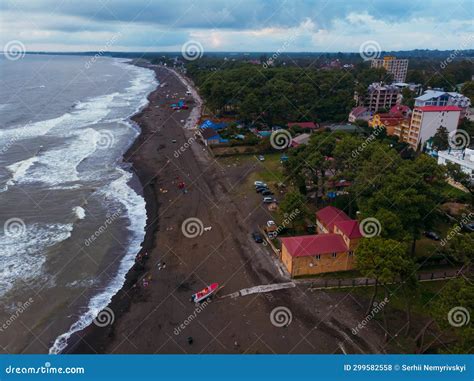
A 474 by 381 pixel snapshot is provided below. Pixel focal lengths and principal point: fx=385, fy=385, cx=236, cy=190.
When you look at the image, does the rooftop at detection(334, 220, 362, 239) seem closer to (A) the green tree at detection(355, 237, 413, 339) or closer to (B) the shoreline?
(A) the green tree at detection(355, 237, 413, 339)

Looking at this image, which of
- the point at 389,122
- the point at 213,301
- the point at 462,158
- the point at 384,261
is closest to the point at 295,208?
the point at 213,301

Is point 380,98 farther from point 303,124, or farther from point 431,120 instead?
point 431,120

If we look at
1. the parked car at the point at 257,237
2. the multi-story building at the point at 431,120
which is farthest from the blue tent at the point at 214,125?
the parked car at the point at 257,237

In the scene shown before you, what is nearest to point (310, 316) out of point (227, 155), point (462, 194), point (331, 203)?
point (331, 203)

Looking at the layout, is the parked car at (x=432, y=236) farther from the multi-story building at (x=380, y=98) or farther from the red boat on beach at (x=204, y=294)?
the multi-story building at (x=380, y=98)

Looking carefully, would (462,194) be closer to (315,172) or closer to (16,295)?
(315,172)
